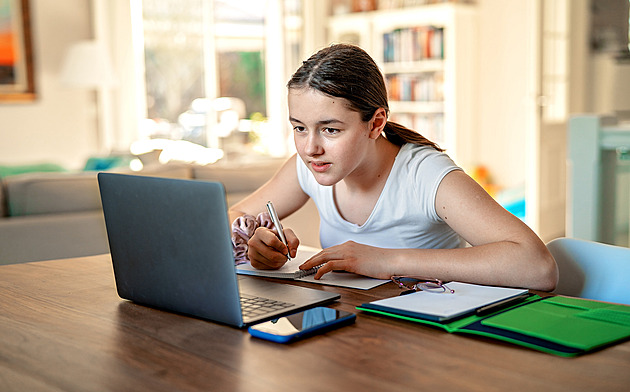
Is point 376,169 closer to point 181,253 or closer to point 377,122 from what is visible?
point 377,122

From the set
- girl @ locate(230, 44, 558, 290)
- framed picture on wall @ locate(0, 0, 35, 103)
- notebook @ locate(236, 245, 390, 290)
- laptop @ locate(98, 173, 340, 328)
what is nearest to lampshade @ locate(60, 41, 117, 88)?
framed picture on wall @ locate(0, 0, 35, 103)

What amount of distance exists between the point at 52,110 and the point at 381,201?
4.69m

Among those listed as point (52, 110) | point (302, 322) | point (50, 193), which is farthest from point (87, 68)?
point (302, 322)

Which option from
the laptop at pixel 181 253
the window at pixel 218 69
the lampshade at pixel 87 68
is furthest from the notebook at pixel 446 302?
the window at pixel 218 69

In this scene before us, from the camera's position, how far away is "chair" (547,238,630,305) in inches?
51.2

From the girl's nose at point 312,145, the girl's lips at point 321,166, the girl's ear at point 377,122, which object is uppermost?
the girl's ear at point 377,122

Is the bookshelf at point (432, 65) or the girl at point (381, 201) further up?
the bookshelf at point (432, 65)

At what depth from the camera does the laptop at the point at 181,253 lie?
1.01 metres

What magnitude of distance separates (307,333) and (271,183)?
0.96 meters

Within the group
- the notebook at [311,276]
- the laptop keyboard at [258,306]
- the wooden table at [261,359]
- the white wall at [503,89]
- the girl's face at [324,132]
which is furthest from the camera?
the white wall at [503,89]

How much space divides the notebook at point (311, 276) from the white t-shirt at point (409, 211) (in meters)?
0.18

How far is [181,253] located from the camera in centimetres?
107

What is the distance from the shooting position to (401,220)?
62.2 inches

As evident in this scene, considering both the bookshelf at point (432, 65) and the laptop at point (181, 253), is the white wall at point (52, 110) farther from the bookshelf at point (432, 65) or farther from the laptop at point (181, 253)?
the laptop at point (181, 253)
